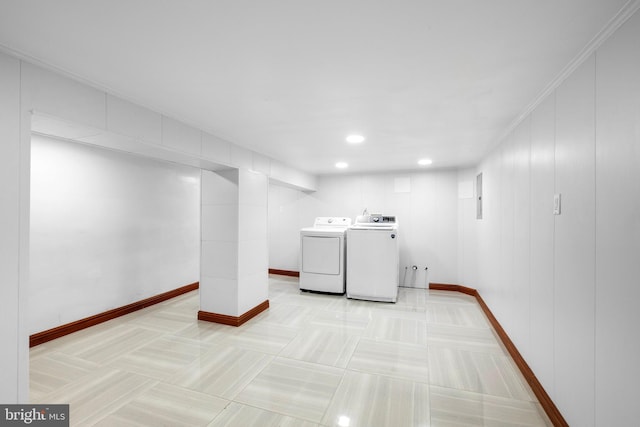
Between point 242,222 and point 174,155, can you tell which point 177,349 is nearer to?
point 242,222

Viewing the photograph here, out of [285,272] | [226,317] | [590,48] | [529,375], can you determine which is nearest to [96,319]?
[226,317]

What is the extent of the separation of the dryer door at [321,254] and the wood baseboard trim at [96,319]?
2.06 m

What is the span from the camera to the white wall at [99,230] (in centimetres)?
281

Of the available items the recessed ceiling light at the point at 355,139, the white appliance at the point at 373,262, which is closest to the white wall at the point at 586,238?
the recessed ceiling light at the point at 355,139

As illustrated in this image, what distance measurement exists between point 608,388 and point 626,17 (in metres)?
1.57

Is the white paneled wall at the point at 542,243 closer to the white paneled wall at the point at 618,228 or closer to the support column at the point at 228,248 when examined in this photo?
the white paneled wall at the point at 618,228

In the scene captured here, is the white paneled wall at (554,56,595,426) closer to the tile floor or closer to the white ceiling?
the white ceiling

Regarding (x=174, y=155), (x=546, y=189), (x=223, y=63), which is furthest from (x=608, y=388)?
(x=174, y=155)

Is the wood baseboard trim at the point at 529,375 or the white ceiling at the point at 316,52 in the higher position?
the white ceiling at the point at 316,52

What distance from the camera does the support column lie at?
325 centimetres

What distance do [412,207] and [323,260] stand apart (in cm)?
193

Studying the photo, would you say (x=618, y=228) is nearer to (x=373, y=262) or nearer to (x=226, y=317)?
(x=373, y=262)

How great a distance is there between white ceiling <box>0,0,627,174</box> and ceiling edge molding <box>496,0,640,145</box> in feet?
0.07

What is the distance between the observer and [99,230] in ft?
10.9
